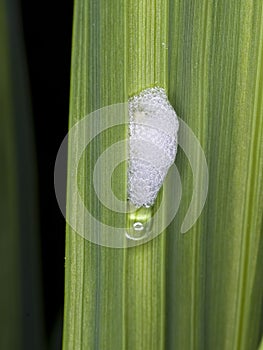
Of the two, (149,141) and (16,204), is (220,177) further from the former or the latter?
(16,204)

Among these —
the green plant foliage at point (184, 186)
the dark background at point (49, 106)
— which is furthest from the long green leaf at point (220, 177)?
the dark background at point (49, 106)

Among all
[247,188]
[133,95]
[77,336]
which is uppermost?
[133,95]

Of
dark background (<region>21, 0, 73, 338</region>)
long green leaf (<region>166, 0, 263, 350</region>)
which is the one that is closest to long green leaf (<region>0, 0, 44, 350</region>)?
dark background (<region>21, 0, 73, 338</region>)

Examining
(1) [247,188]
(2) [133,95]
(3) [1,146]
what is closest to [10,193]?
(3) [1,146]

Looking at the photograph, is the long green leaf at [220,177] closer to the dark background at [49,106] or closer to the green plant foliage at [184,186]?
the green plant foliage at [184,186]

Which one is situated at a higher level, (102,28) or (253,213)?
(102,28)

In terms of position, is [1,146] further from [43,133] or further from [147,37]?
[147,37]
